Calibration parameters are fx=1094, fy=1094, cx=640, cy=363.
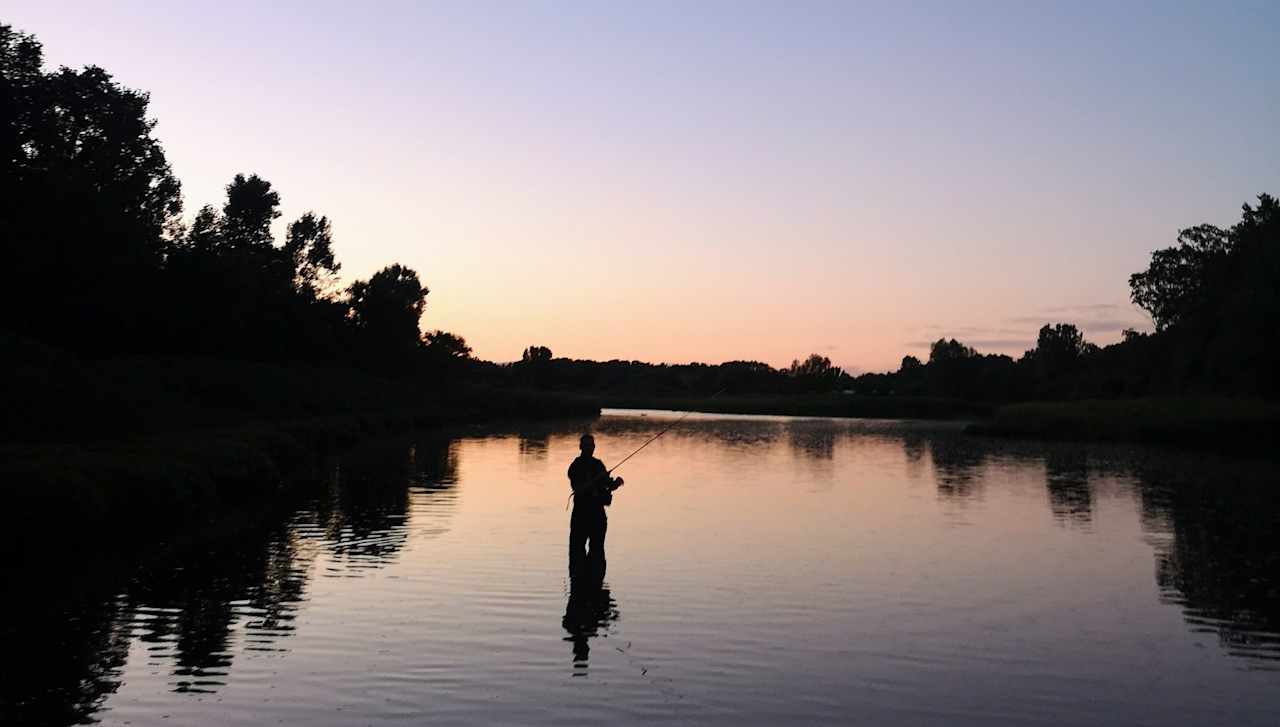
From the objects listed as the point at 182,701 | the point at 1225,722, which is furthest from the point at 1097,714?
the point at 182,701

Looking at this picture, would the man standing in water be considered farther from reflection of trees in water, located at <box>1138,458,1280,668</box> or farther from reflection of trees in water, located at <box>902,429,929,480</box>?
reflection of trees in water, located at <box>902,429,929,480</box>

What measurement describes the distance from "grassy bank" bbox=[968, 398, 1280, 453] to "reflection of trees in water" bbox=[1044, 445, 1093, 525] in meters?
12.0

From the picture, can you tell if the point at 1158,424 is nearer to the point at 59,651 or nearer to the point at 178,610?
the point at 178,610

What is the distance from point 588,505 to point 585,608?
2.85 metres

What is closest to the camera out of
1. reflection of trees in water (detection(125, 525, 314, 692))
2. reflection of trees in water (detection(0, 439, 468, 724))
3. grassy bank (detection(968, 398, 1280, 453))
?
reflection of trees in water (detection(0, 439, 468, 724))

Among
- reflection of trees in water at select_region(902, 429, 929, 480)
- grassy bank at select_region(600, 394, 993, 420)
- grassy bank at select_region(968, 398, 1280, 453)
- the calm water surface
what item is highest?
grassy bank at select_region(600, 394, 993, 420)

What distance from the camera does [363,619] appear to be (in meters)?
16.4

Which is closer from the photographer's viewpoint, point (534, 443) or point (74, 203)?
point (74, 203)

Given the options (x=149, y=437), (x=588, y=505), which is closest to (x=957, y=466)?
(x=149, y=437)

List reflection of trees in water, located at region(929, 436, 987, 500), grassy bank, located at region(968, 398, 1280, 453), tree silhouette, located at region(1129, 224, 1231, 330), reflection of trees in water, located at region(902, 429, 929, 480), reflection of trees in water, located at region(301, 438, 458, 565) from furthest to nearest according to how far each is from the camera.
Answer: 1. tree silhouette, located at region(1129, 224, 1231, 330)
2. grassy bank, located at region(968, 398, 1280, 453)
3. reflection of trees in water, located at region(902, 429, 929, 480)
4. reflection of trees in water, located at region(929, 436, 987, 500)
5. reflection of trees in water, located at region(301, 438, 458, 565)

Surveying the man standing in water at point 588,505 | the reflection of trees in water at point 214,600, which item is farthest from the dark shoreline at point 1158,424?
the man standing in water at point 588,505

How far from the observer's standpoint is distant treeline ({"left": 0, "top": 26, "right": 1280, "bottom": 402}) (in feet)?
201

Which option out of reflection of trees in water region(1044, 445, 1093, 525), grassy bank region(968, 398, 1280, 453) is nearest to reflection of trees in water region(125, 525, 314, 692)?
reflection of trees in water region(1044, 445, 1093, 525)

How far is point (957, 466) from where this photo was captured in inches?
2052
